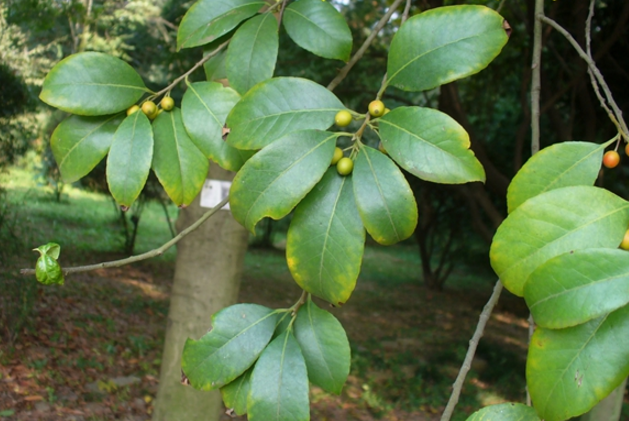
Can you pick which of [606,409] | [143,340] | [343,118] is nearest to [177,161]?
[343,118]

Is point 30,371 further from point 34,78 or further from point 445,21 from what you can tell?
point 34,78

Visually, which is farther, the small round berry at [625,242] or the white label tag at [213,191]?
the white label tag at [213,191]

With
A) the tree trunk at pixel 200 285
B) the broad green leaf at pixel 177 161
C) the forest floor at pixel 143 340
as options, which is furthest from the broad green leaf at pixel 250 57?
the forest floor at pixel 143 340

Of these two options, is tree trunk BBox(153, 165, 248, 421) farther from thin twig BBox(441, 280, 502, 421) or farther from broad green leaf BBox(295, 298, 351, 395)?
thin twig BBox(441, 280, 502, 421)

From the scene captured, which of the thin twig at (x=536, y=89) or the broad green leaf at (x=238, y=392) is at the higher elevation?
the thin twig at (x=536, y=89)

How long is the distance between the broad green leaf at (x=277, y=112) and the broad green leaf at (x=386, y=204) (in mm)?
122

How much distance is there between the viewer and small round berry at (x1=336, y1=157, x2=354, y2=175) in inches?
29.7

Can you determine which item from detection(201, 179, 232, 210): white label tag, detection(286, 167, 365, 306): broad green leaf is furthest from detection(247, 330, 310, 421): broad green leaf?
detection(201, 179, 232, 210): white label tag

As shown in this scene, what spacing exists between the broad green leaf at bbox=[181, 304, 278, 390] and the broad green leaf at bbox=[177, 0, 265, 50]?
0.50 meters

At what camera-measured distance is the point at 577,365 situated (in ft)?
2.00

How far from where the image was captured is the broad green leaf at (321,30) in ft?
3.11

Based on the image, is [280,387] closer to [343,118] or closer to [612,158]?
[343,118]

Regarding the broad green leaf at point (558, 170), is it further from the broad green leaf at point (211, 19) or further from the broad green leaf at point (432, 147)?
the broad green leaf at point (211, 19)

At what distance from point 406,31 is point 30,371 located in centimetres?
408
